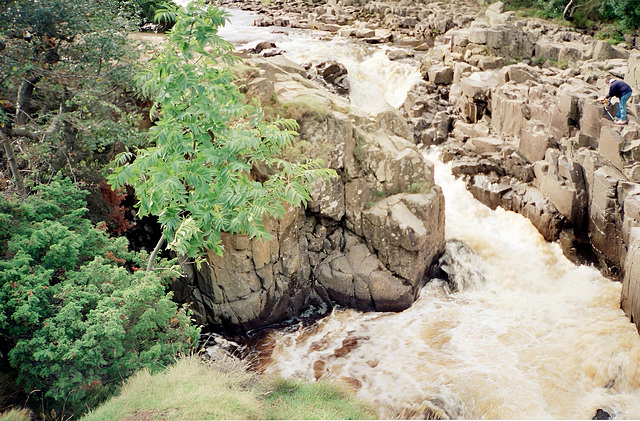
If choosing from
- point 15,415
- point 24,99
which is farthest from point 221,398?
point 24,99

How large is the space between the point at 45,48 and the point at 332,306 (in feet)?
30.4

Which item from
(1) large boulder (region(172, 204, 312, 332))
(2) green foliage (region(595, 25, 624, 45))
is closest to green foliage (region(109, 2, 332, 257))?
(1) large boulder (region(172, 204, 312, 332))

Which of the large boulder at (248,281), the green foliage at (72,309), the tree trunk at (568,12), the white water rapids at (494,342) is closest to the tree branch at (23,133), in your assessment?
the green foliage at (72,309)

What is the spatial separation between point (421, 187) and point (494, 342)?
4.41 metres

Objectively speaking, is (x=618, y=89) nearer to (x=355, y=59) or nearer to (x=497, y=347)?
(x=497, y=347)

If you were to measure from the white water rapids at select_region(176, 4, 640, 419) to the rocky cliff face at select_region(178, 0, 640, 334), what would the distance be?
69 centimetres

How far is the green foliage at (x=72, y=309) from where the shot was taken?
27.5ft

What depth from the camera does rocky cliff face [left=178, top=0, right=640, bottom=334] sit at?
13.5 m

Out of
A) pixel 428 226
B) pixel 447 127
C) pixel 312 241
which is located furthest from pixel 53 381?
pixel 447 127

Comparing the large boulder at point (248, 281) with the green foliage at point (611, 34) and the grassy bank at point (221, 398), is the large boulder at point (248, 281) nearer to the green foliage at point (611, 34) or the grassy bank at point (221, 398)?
the grassy bank at point (221, 398)

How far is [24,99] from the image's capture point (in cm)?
1152

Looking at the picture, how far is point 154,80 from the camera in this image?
8664 millimetres

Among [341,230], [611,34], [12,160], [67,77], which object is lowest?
[341,230]

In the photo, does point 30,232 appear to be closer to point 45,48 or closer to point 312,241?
point 45,48
